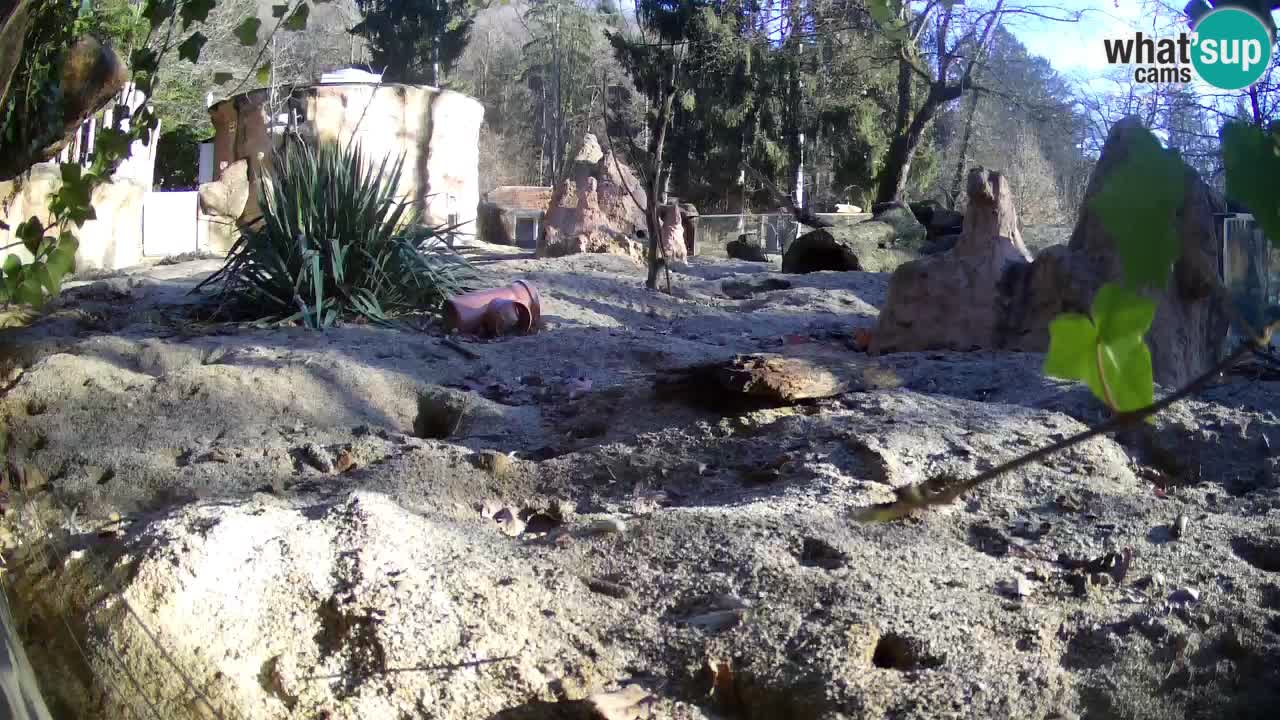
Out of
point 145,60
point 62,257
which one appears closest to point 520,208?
point 145,60

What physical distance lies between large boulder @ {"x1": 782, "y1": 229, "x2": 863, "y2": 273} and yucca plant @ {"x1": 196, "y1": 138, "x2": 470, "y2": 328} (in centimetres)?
562

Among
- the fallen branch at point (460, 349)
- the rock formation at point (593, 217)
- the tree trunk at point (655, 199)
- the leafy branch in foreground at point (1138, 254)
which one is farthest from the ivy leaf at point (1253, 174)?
the rock formation at point (593, 217)

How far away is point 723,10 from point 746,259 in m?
13.6

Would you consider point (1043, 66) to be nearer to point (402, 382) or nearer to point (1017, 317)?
point (1017, 317)

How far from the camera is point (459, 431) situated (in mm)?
4102

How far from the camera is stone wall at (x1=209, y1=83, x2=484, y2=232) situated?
2006cm

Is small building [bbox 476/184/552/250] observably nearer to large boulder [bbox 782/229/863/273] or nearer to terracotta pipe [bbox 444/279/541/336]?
large boulder [bbox 782/229/863/273]

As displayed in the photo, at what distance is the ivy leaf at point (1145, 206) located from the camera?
447 mm

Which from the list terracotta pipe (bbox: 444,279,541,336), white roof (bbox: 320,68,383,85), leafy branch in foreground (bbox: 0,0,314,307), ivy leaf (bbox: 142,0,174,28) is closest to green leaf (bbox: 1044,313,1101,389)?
leafy branch in foreground (bbox: 0,0,314,307)

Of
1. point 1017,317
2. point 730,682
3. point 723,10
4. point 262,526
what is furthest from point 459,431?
point 723,10

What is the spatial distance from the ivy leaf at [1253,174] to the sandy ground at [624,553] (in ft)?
5.50

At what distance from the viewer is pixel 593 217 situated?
12.4 meters

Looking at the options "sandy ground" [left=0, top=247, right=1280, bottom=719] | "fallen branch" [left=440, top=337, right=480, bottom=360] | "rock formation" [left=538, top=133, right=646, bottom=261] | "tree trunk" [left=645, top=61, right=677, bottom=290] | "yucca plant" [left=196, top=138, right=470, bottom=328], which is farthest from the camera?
"rock formation" [left=538, top=133, right=646, bottom=261]

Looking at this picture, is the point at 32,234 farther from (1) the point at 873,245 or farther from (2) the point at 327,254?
(1) the point at 873,245
